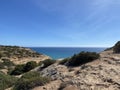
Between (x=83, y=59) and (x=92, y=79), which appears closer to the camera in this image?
(x=92, y=79)

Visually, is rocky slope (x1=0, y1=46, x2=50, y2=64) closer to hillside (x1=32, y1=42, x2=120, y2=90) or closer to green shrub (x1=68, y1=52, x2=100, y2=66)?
green shrub (x1=68, y1=52, x2=100, y2=66)

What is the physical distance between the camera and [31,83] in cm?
1119

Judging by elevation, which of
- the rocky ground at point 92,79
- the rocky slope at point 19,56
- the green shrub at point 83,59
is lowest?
the rocky slope at point 19,56

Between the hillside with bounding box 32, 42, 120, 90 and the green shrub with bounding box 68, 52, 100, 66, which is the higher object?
the green shrub with bounding box 68, 52, 100, 66

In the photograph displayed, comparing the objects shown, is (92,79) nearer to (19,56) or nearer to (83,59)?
(83,59)

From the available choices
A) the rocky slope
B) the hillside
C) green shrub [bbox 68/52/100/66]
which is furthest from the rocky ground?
the rocky slope

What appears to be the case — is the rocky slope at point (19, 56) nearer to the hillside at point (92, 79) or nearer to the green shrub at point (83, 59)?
the green shrub at point (83, 59)

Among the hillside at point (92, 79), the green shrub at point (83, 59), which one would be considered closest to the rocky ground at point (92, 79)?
the hillside at point (92, 79)

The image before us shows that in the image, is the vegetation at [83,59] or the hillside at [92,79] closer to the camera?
the hillside at [92,79]

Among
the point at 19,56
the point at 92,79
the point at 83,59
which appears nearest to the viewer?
the point at 92,79

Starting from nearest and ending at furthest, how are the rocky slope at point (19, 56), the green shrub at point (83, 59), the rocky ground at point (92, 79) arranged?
the rocky ground at point (92, 79) → the green shrub at point (83, 59) → the rocky slope at point (19, 56)

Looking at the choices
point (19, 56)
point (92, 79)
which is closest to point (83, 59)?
point (92, 79)

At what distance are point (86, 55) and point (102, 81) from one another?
16.3ft

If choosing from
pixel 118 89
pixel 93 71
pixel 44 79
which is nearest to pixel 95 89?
pixel 118 89
